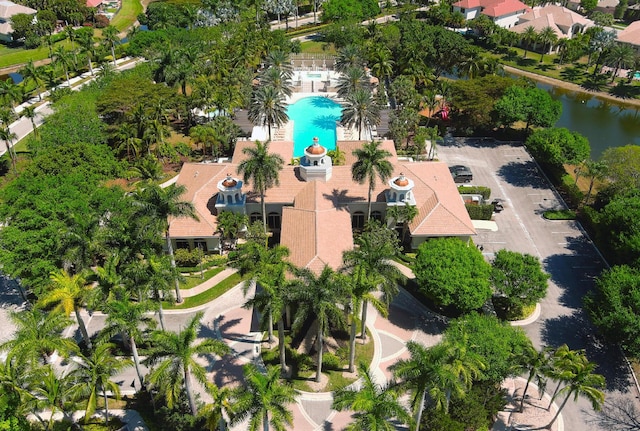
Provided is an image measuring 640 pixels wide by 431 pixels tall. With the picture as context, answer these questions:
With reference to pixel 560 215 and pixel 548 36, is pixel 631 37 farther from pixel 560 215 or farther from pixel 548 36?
pixel 560 215

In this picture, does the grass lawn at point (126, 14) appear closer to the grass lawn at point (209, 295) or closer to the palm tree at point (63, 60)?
the palm tree at point (63, 60)

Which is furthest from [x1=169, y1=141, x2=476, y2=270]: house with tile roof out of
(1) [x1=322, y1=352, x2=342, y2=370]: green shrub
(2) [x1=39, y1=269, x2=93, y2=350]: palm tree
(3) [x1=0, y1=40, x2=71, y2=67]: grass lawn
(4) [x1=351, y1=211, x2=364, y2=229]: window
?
(3) [x1=0, y1=40, x2=71, y2=67]: grass lawn

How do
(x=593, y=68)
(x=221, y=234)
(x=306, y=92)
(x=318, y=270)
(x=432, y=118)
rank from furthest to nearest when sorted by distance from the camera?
(x=593, y=68)
(x=306, y=92)
(x=432, y=118)
(x=221, y=234)
(x=318, y=270)

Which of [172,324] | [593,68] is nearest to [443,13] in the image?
[593,68]

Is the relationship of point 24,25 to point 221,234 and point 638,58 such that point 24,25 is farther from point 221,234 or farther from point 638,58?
point 638,58

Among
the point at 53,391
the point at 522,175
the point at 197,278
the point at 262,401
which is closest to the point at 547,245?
the point at 522,175

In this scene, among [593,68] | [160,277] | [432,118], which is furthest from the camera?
[593,68]
